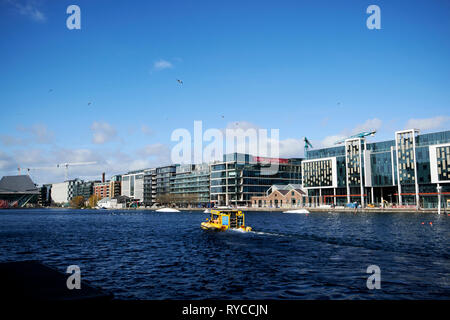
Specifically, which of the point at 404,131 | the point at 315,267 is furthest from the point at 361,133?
the point at 315,267

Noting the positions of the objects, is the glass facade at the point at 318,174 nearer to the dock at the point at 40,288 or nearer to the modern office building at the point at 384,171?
the modern office building at the point at 384,171

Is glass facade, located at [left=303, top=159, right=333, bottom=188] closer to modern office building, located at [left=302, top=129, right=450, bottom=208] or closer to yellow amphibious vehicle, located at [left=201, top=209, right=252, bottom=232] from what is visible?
modern office building, located at [left=302, top=129, right=450, bottom=208]

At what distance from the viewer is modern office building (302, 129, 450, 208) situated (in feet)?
467

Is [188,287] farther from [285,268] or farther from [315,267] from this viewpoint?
[315,267]

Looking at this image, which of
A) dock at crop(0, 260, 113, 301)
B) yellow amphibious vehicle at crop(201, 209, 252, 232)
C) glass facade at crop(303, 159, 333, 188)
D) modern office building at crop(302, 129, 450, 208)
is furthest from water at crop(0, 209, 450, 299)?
glass facade at crop(303, 159, 333, 188)

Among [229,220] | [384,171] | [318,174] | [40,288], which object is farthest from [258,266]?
[318,174]

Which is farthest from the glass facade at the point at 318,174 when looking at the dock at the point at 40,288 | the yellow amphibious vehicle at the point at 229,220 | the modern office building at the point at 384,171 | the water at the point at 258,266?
the dock at the point at 40,288

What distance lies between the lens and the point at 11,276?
60.5 feet

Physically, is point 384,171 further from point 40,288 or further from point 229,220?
point 40,288

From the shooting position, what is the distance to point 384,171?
159 meters

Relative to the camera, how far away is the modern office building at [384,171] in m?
142

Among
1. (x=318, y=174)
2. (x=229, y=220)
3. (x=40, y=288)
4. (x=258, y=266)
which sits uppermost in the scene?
(x=318, y=174)
